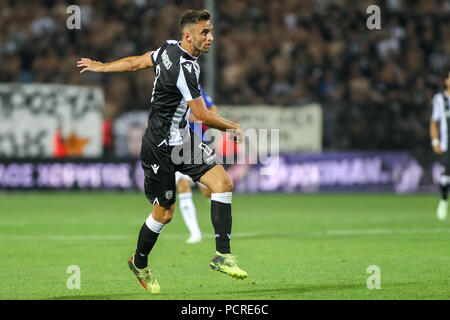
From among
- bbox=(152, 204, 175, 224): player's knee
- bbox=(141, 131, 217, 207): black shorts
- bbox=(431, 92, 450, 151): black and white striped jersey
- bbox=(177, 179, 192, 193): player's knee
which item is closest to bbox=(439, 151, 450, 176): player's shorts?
bbox=(431, 92, 450, 151): black and white striped jersey

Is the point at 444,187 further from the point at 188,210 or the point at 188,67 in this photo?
the point at 188,67

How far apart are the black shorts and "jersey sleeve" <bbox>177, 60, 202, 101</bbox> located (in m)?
0.49

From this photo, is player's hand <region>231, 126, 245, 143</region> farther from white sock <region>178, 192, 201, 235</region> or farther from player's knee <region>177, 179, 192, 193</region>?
player's knee <region>177, 179, 192, 193</region>

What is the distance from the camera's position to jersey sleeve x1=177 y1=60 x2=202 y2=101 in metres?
7.76

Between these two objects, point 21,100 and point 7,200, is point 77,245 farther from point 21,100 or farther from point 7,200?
point 21,100

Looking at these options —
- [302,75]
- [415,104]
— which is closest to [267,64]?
[302,75]

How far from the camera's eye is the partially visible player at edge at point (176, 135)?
25.7 ft

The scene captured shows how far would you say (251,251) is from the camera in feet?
36.7

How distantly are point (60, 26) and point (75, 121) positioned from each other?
3767 mm

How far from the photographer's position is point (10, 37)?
1003 inches

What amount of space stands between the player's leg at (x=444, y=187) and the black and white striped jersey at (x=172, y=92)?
8675 millimetres

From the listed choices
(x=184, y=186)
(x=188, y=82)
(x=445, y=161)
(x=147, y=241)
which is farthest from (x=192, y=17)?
(x=445, y=161)

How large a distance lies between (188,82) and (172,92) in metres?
0.25

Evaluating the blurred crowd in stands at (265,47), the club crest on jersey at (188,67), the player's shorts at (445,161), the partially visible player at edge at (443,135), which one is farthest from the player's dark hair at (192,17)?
the blurred crowd in stands at (265,47)
